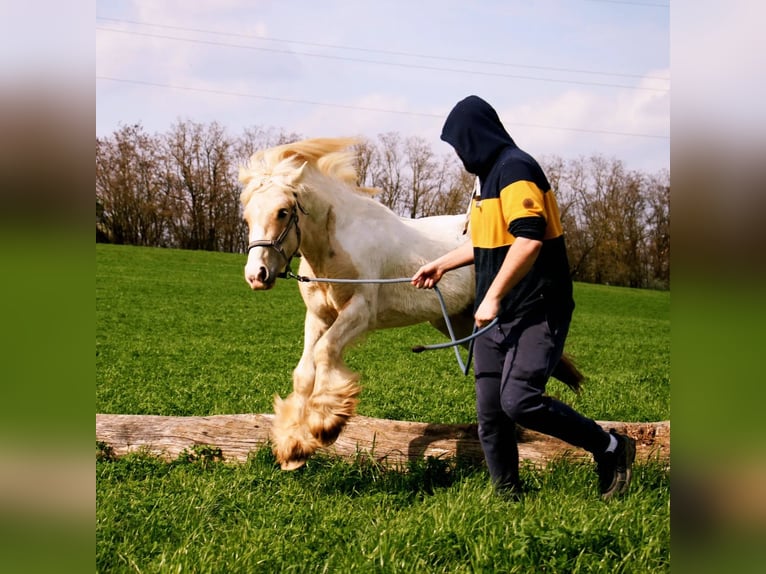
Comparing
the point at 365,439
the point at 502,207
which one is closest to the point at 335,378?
the point at 365,439

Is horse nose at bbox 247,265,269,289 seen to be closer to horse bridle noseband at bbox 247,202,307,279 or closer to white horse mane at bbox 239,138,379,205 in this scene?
horse bridle noseband at bbox 247,202,307,279

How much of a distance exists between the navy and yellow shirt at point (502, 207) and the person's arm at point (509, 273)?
149mm

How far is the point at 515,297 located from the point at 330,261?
4.88 ft

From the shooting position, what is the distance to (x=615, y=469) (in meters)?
4.16

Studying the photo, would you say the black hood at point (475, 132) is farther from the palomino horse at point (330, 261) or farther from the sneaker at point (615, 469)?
the sneaker at point (615, 469)

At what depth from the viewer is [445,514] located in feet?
12.2

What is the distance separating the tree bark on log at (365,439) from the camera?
4.96m

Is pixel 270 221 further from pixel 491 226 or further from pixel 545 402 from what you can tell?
pixel 545 402

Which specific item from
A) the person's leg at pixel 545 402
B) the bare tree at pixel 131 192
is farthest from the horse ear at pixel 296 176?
the bare tree at pixel 131 192

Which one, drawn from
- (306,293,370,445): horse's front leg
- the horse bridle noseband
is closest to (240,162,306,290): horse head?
the horse bridle noseband
